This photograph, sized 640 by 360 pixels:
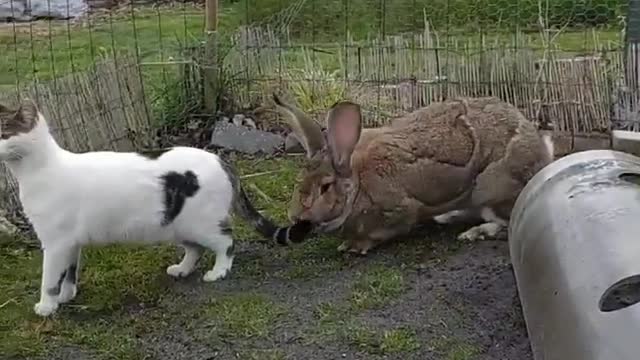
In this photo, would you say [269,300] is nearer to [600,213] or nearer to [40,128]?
[40,128]

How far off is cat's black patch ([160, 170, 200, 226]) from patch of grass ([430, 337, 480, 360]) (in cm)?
118

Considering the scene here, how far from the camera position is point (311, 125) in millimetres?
5168

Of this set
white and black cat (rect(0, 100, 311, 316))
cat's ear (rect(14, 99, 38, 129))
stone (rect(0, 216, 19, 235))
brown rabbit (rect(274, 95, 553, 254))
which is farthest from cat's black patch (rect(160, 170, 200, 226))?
stone (rect(0, 216, 19, 235))

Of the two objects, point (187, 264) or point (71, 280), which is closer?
point (71, 280)

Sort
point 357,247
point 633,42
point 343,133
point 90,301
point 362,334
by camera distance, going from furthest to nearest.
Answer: point 633,42 → point 357,247 → point 343,133 → point 90,301 → point 362,334

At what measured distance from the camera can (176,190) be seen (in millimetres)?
4676

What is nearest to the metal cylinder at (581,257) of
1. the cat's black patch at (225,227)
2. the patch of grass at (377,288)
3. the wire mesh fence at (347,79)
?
the patch of grass at (377,288)

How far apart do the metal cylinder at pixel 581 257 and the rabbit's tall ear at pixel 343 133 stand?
988 mm

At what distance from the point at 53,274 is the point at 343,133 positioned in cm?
143

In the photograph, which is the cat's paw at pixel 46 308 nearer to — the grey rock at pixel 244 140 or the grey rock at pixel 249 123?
the grey rock at pixel 244 140

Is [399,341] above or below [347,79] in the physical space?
below

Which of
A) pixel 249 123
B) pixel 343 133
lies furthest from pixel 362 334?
pixel 249 123

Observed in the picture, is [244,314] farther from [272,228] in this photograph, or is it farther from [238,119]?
[238,119]

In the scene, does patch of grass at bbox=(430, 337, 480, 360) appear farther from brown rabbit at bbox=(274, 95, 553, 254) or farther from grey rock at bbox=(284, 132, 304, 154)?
grey rock at bbox=(284, 132, 304, 154)
